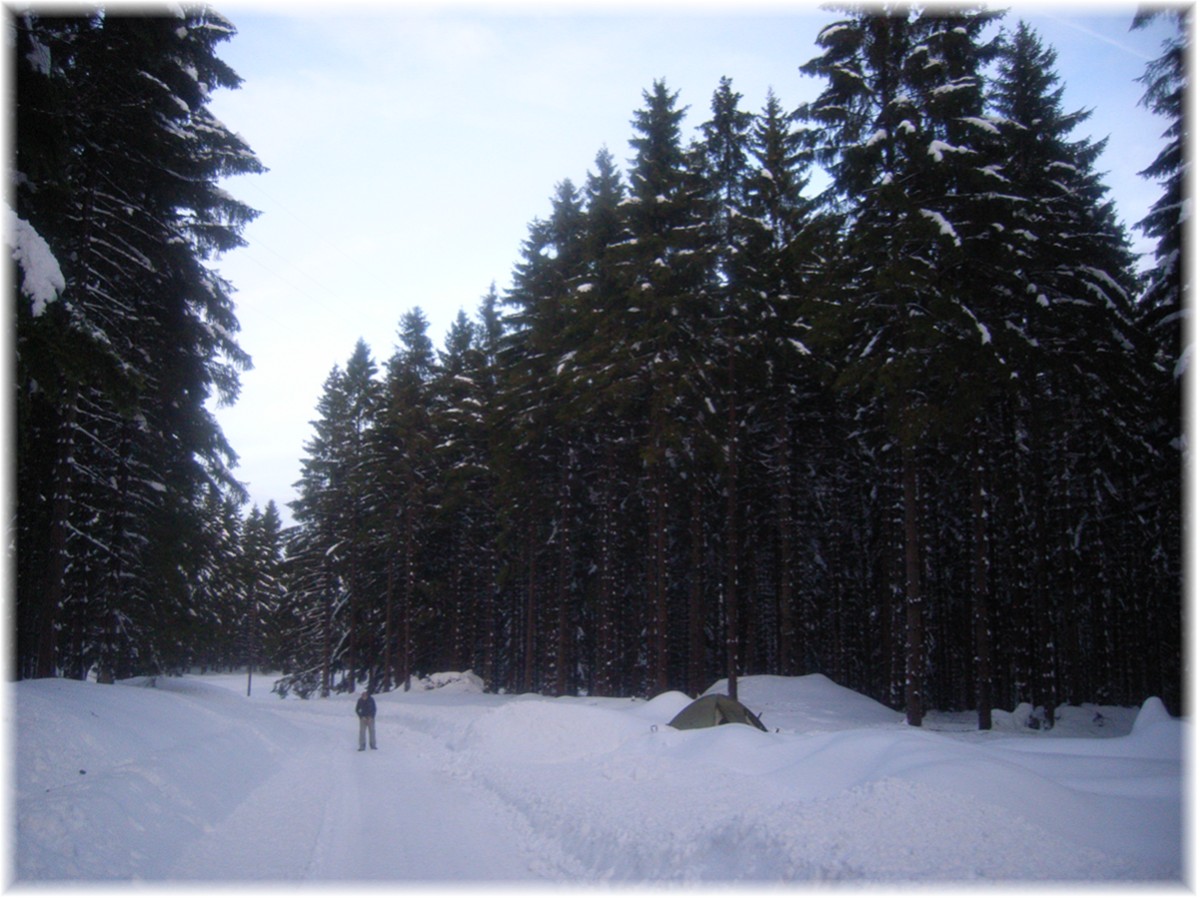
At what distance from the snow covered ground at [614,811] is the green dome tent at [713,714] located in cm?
95

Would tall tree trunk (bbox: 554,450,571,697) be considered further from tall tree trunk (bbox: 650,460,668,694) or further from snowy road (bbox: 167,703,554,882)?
snowy road (bbox: 167,703,554,882)

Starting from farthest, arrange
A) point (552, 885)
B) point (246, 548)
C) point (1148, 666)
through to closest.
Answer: point (246, 548)
point (1148, 666)
point (552, 885)

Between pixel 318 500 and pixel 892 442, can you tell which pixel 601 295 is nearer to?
pixel 892 442

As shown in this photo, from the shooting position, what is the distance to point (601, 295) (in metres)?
24.6

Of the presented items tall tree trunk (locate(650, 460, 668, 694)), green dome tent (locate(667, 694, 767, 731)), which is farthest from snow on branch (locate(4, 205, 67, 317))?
tall tree trunk (locate(650, 460, 668, 694))

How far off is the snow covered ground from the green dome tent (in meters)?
0.95

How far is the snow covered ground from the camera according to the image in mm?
6531

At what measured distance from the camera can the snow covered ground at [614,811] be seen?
21.4ft

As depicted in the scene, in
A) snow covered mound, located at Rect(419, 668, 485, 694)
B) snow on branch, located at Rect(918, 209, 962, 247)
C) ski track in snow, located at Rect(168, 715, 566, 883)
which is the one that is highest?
snow on branch, located at Rect(918, 209, 962, 247)

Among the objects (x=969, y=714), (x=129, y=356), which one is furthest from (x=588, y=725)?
(x=969, y=714)

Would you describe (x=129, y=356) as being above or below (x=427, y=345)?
below

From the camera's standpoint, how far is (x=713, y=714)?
48.8ft

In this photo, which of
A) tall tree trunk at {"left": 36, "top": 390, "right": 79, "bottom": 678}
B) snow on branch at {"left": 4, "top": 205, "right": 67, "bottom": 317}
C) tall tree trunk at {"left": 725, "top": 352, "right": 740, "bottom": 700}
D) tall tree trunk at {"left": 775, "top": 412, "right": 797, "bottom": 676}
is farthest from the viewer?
tall tree trunk at {"left": 775, "top": 412, "right": 797, "bottom": 676}

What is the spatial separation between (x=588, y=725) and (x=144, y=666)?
54.2 feet
